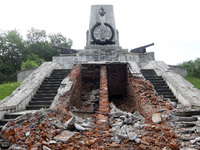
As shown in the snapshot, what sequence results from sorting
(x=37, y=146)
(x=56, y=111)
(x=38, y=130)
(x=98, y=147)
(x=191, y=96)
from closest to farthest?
1. (x=37, y=146)
2. (x=98, y=147)
3. (x=38, y=130)
4. (x=56, y=111)
5. (x=191, y=96)

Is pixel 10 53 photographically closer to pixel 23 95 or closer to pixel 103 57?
pixel 103 57

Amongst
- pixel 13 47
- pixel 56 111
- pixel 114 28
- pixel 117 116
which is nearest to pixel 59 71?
pixel 56 111

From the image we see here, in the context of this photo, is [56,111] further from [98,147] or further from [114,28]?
[114,28]

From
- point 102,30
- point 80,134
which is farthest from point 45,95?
point 102,30

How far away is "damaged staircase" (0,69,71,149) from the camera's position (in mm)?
5045

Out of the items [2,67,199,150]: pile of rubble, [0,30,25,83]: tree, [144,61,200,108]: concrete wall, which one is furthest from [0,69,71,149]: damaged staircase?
[0,30,25,83]: tree

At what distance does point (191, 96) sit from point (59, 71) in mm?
6840

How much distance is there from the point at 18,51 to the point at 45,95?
88.2 ft

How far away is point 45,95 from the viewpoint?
6582 millimetres

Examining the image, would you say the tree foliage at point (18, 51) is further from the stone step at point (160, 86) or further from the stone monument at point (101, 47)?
the stone step at point (160, 86)

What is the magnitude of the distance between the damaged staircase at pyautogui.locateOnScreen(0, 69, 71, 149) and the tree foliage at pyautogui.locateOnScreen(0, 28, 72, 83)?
16707 mm

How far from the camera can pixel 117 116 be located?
185 inches

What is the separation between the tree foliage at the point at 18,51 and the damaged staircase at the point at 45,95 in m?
16.7

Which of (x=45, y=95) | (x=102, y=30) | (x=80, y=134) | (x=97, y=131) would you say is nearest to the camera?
(x=80, y=134)
